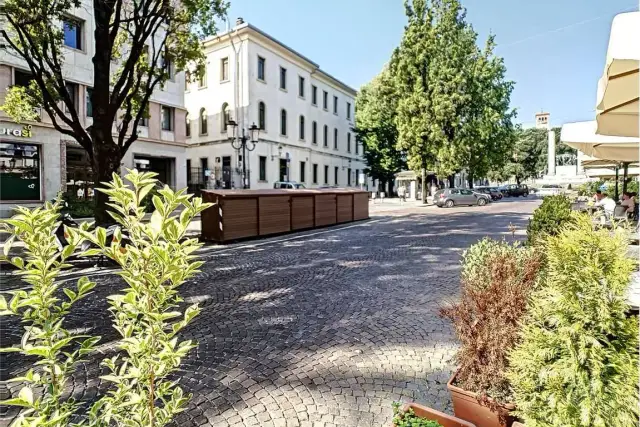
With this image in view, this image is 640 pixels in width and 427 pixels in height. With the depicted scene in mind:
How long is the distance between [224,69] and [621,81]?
32307 millimetres

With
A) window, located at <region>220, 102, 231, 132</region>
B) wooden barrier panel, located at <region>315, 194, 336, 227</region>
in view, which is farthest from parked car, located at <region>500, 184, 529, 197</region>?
wooden barrier panel, located at <region>315, 194, 336, 227</region>

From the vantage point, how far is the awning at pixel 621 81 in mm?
2494

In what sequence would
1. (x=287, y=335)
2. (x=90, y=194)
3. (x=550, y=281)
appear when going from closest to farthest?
(x=550, y=281)
(x=287, y=335)
(x=90, y=194)

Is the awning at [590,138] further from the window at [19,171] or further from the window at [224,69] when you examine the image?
the window at [224,69]

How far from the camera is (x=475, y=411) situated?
8.23 feet

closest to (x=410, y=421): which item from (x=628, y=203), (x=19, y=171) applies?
(x=628, y=203)

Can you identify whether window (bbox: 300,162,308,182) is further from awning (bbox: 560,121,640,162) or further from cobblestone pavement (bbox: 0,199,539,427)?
awning (bbox: 560,121,640,162)

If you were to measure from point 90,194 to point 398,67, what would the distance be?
24.3 meters

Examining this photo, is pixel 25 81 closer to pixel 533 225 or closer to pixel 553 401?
pixel 533 225

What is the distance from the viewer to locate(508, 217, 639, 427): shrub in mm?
1722

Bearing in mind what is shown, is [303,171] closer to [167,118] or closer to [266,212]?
[167,118]

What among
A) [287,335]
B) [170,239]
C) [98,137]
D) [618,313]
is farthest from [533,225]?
[98,137]

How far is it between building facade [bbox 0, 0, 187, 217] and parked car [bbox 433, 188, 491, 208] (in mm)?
19559

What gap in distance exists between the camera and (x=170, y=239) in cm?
154
